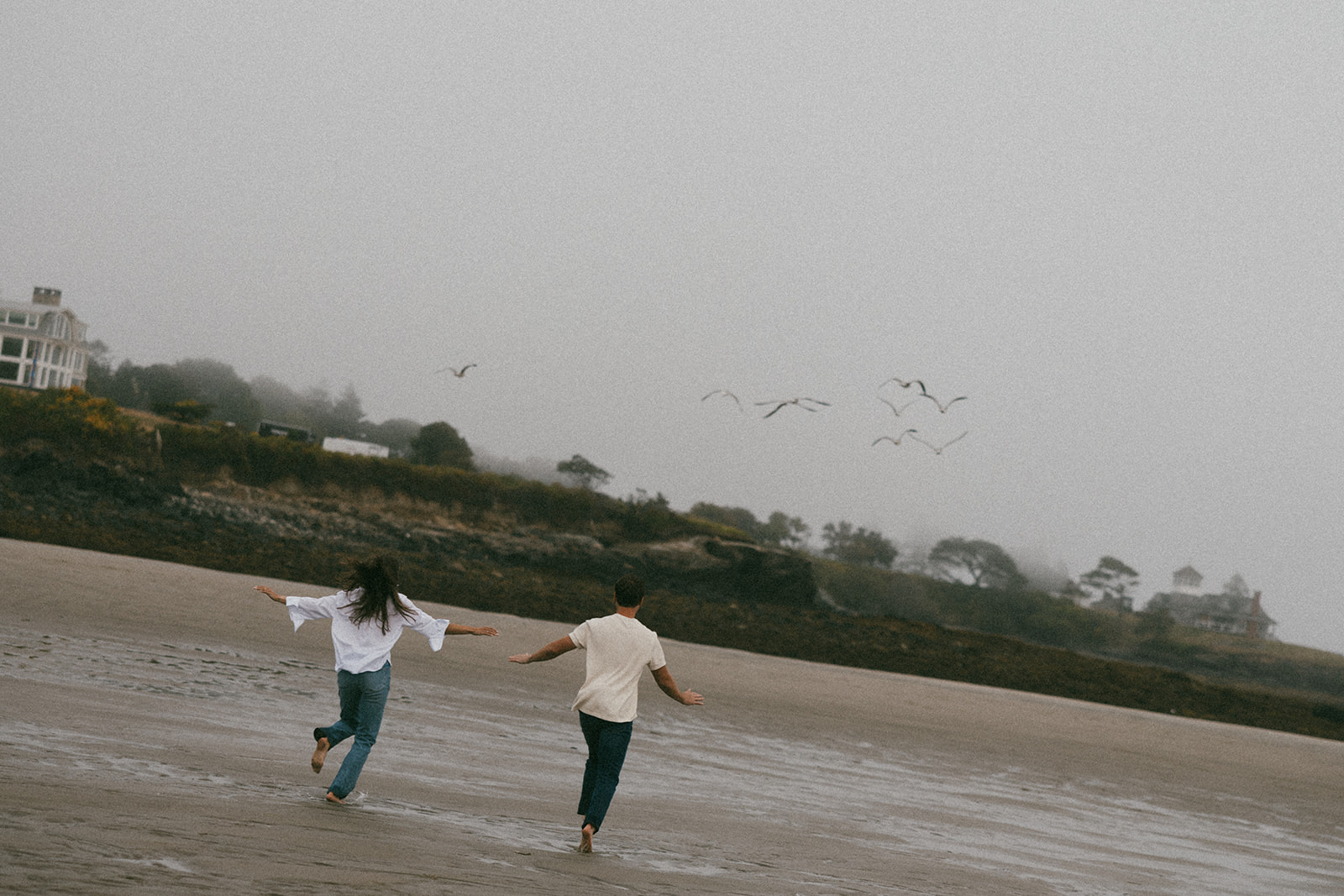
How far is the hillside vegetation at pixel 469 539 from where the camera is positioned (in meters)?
33.2

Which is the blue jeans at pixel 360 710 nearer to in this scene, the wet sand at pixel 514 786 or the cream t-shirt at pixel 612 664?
the wet sand at pixel 514 786

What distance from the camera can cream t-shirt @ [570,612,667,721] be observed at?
7.10 m

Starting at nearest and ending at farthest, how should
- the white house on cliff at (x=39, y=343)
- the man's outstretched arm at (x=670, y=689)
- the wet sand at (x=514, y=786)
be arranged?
the wet sand at (x=514, y=786) < the man's outstretched arm at (x=670, y=689) < the white house on cliff at (x=39, y=343)

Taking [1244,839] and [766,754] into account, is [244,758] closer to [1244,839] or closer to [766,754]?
[766,754]

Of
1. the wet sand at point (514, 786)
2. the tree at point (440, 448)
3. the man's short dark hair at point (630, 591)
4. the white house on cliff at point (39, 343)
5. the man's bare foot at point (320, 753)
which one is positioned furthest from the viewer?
the white house on cliff at point (39, 343)

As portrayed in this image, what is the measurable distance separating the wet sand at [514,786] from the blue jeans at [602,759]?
1.10 feet

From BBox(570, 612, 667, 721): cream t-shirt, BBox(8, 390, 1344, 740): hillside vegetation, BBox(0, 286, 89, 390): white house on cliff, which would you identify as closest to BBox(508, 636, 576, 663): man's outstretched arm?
BBox(570, 612, 667, 721): cream t-shirt

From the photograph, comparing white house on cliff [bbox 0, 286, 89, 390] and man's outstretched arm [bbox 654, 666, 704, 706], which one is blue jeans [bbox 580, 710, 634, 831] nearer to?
man's outstretched arm [bbox 654, 666, 704, 706]

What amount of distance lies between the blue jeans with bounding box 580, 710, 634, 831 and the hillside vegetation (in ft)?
76.8

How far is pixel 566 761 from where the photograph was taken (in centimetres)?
1102

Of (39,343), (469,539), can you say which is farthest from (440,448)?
(39,343)

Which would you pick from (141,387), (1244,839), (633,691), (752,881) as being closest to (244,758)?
(633,691)

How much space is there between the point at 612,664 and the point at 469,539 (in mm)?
41624

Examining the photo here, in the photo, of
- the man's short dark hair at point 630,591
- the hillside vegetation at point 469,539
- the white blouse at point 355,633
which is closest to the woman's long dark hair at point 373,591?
the white blouse at point 355,633
